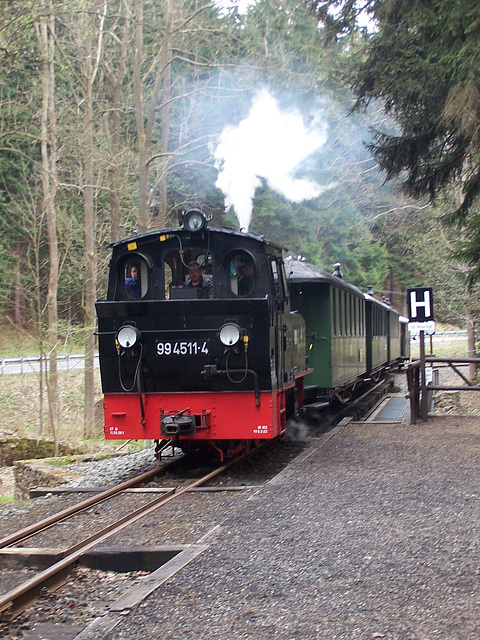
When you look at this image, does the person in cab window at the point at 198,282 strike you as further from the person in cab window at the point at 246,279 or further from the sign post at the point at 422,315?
the sign post at the point at 422,315

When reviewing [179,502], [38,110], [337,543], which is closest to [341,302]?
[179,502]

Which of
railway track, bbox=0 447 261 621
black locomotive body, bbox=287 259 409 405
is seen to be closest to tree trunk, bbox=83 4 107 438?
black locomotive body, bbox=287 259 409 405

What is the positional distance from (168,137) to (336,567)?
1774 centimetres

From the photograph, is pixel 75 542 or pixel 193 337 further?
pixel 193 337

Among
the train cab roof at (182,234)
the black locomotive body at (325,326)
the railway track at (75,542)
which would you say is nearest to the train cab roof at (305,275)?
the black locomotive body at (325,326)

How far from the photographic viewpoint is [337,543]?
16.9 ft

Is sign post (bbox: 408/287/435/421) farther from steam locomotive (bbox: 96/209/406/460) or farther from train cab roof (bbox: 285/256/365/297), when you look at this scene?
steam locomotive (bbox: 96/209/406/460)

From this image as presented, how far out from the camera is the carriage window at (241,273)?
8.30 meters

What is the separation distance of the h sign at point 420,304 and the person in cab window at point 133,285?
5.44 m

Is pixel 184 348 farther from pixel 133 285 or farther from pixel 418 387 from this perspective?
pixel 418 387

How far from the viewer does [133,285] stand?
869 cm

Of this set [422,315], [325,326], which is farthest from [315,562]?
[422,315]

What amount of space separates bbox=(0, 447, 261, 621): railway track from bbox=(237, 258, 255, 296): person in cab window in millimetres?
2201

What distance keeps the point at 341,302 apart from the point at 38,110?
10.8m
